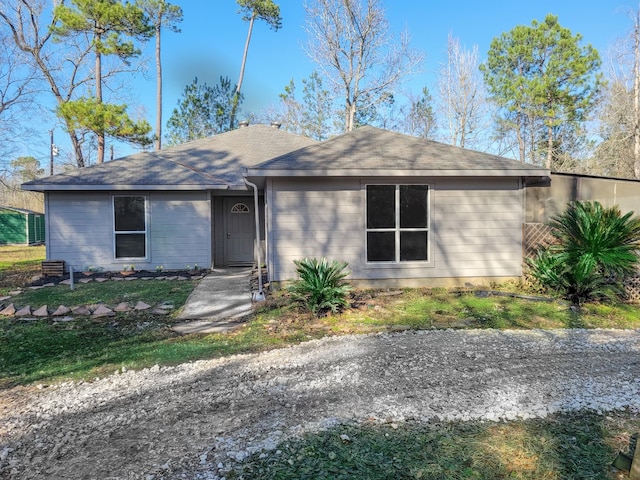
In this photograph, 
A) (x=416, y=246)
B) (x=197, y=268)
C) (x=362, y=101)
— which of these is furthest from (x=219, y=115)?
(x=416, y=246)

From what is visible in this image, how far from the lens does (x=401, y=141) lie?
9.55 m

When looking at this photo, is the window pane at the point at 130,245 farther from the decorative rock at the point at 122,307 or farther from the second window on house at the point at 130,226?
the decorative rock at the point at 122,307

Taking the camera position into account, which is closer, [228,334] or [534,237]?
[228,334]

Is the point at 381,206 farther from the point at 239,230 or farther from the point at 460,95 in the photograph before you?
the point at 460,95

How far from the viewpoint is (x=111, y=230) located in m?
10.9

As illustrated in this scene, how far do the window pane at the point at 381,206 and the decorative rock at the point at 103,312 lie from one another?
485 centimetres

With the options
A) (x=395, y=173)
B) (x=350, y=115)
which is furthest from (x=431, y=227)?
(x=350, y=115)

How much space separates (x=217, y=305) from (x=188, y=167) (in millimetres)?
6329

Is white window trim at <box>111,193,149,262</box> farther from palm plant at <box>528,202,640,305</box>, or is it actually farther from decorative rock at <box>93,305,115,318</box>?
palm plant at <box>528,202,640,305</box>

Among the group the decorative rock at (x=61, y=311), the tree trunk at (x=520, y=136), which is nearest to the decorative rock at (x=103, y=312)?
the decorative rock at (x=61, y=311)

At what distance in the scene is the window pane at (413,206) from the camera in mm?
8500

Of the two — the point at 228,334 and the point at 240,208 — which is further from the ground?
the point at 240,208

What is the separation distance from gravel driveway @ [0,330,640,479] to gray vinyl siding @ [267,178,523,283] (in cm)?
358

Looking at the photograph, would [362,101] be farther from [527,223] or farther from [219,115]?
[527,223]
